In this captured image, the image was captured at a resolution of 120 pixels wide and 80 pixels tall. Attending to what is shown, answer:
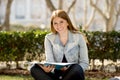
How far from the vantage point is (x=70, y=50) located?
5.88m

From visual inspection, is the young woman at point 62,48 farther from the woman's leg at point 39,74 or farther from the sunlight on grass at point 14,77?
the sunlight on grass at point 14,77

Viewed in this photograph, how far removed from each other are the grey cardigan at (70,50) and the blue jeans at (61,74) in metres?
0.33

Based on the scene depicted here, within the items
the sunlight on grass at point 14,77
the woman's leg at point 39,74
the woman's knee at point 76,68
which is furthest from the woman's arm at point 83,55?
the sunlight on grass at point 14,77

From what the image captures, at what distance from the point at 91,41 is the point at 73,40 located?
4.06 meters

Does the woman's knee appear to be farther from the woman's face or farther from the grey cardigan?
the woman's face

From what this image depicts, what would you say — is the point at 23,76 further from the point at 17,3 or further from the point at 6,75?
the point at 17,3

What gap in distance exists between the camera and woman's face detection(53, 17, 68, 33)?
573cm

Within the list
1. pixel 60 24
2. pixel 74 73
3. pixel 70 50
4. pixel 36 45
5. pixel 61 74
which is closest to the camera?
pixel 74 73

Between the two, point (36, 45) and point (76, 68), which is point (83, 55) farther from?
point (36, 45)

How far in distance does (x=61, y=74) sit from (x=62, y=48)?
0.50 m

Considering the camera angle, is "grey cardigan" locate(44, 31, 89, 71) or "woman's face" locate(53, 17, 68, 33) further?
"grey cardigan" locate(44, 31, 89, 71)

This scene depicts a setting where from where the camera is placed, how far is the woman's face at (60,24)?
5727 mm

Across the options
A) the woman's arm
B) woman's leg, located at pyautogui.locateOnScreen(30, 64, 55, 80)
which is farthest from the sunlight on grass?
woman's leg, located at pyautogui.locateOnScreen(30, 64, 55, 80)

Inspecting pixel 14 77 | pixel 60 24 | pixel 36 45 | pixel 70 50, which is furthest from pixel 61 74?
pixel 36 45
